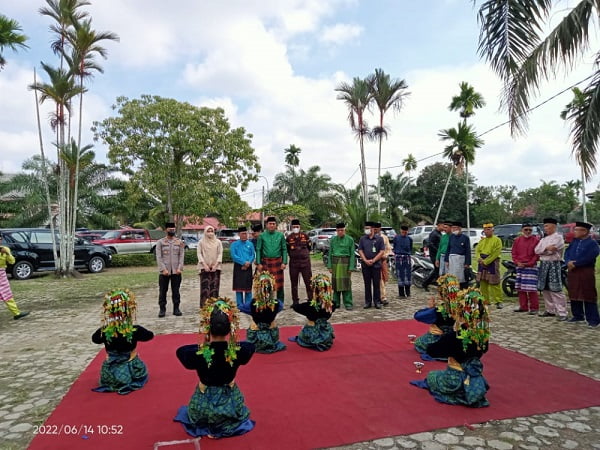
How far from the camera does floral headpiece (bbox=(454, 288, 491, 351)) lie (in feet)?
11.0

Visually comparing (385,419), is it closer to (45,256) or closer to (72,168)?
(72,168)

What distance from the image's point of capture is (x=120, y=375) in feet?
11.9

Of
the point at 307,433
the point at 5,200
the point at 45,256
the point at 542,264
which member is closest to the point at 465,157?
the point at 542,264

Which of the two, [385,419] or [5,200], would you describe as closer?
[385,419]

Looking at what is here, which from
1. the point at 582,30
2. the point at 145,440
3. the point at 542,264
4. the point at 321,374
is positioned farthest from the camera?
the point at 542,264

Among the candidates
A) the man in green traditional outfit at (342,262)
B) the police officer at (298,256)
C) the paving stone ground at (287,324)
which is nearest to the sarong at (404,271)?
the paving stone ground at (287,324)

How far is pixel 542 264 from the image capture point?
662 centimetres

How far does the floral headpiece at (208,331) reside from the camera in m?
2.96

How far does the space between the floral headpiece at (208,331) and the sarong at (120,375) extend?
1.03 m

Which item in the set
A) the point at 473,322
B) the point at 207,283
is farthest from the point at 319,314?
the point at 207,283

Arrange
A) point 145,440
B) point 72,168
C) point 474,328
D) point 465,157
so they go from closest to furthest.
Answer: point 145,440, point 474,328, point 72,168, point 465,157

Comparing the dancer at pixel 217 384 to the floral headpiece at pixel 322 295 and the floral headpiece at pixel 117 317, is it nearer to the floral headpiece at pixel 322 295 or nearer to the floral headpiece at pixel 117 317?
the floral headpiece at pixel 117 317

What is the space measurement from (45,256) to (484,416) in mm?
13493

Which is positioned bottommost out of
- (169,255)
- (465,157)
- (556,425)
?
(556,425)
